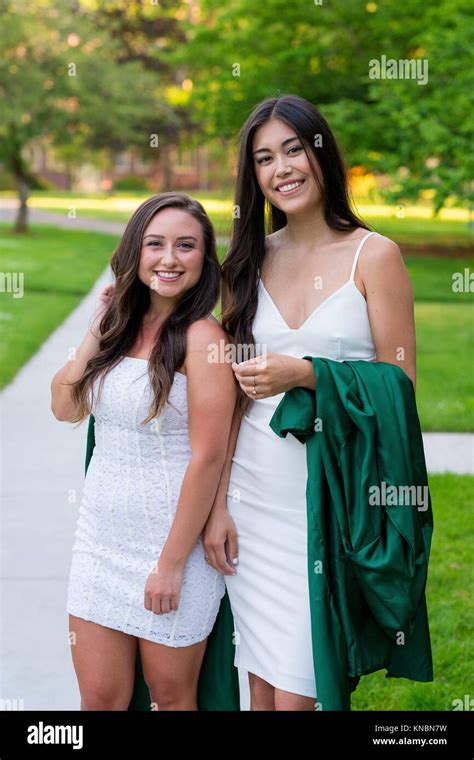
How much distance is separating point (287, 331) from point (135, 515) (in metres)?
0.66

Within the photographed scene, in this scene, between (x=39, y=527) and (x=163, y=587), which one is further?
(x=39, y=527)

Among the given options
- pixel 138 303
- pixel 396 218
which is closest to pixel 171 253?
pixel 138 303

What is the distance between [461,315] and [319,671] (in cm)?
1320

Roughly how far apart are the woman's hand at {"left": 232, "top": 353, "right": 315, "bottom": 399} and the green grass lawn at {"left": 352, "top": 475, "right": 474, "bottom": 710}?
1961mm

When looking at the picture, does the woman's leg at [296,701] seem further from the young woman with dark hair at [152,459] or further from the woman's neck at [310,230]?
the woman's neck at [310,230]

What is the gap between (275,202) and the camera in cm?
296

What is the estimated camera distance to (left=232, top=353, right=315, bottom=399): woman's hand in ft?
8.62

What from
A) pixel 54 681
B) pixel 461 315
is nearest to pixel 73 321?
pixel 461 315

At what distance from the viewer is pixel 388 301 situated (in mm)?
2793

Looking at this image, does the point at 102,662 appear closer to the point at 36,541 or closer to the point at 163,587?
the point at 163,587

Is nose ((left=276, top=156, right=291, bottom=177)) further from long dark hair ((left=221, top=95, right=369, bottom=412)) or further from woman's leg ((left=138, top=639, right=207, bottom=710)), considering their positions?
woman's leg ((left=138, top=639, right=207, bottom=710))

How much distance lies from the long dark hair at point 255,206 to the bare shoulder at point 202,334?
0.23ft

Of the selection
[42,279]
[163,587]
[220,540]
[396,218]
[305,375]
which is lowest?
[163,587]

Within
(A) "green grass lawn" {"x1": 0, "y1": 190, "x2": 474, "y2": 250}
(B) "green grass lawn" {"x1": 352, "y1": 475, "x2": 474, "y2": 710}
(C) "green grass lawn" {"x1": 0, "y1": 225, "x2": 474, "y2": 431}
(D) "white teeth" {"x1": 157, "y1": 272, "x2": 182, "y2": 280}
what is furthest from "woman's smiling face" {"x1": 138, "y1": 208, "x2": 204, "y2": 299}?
(A) "green grass lawn" {"x1": 0, "y1": 190, "x2": 474, "y2": 250}
